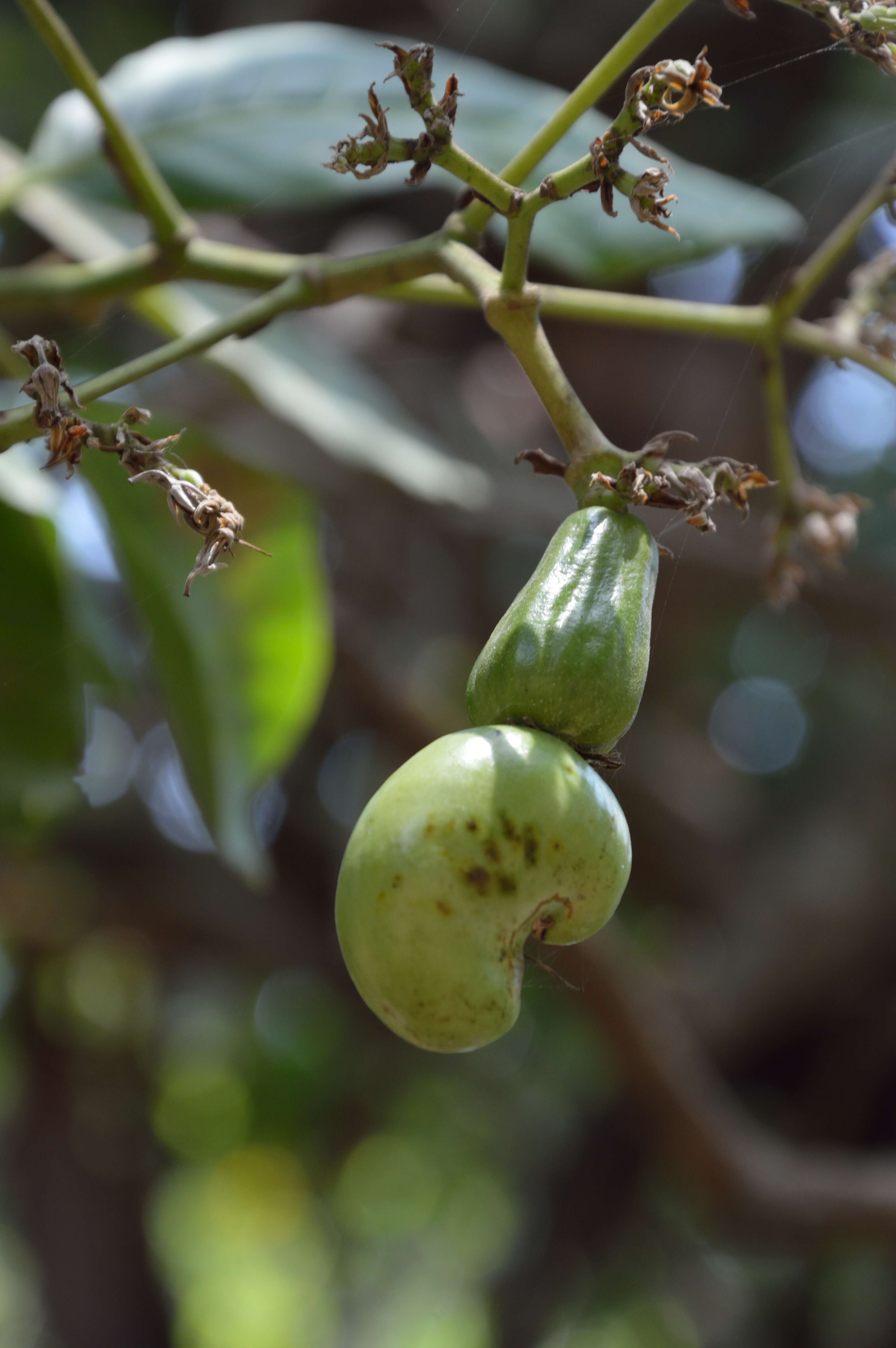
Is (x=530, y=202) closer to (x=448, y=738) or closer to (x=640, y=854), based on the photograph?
(x=448, y=738)

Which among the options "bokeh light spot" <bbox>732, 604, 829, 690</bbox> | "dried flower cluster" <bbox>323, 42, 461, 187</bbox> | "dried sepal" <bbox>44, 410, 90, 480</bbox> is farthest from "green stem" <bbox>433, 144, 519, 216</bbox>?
"bokeh light spot" <bbox>732, 604, 829, 690</bbox>

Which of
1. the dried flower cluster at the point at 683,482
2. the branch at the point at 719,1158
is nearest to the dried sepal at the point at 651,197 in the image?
the dried flower cluster at the point at 683,482

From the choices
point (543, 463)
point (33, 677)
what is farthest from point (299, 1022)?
point (543, 463)

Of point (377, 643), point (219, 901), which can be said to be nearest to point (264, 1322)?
point (219, 901)

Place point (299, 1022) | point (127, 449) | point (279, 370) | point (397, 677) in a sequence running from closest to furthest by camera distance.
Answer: point (127, 449), point (279, 370), point (397, 677), point (299, 1022)

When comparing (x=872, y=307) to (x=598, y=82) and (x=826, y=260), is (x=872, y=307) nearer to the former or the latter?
(x=826, y=260)

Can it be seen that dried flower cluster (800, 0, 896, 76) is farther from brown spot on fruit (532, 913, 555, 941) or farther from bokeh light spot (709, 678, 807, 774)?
bokeh light spot (709, 678, 807, 774)
